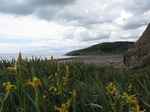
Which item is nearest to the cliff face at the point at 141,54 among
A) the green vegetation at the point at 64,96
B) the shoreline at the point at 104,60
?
the shoreline at the point at 104,60

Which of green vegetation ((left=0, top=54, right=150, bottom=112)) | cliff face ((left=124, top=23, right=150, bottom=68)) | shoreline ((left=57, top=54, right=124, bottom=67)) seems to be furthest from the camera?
shoreline ((left=57, top=54, right=124, bottom=67))

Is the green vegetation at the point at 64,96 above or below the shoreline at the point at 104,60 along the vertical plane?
above

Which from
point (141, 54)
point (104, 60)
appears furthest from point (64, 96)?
point (104, 60)

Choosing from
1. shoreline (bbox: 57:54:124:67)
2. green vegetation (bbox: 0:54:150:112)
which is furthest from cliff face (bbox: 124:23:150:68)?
green vegetation (bbox: 0:54:150:112)

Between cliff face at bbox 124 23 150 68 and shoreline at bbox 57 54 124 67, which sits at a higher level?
cliff face at bbox 124 23 150 68

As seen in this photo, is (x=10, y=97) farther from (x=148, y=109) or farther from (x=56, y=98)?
(x=148, y=109)

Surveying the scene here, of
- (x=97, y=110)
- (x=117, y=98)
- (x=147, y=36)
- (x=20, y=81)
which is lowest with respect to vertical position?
(x=97, y=110)

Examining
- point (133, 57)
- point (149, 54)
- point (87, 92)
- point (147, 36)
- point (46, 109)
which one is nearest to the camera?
point (46, 109)

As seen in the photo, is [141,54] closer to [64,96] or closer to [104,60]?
[64,96]

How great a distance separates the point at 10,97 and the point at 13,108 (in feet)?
0.31

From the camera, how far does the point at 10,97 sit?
4.40ft

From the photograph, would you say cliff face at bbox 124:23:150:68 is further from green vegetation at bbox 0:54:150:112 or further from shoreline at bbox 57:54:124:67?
green vegetation at bbox 0:54:150:112

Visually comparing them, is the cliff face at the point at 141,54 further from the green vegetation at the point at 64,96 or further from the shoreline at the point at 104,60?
the green vegetation at the point at 64,96

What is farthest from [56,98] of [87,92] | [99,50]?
[99,50]
